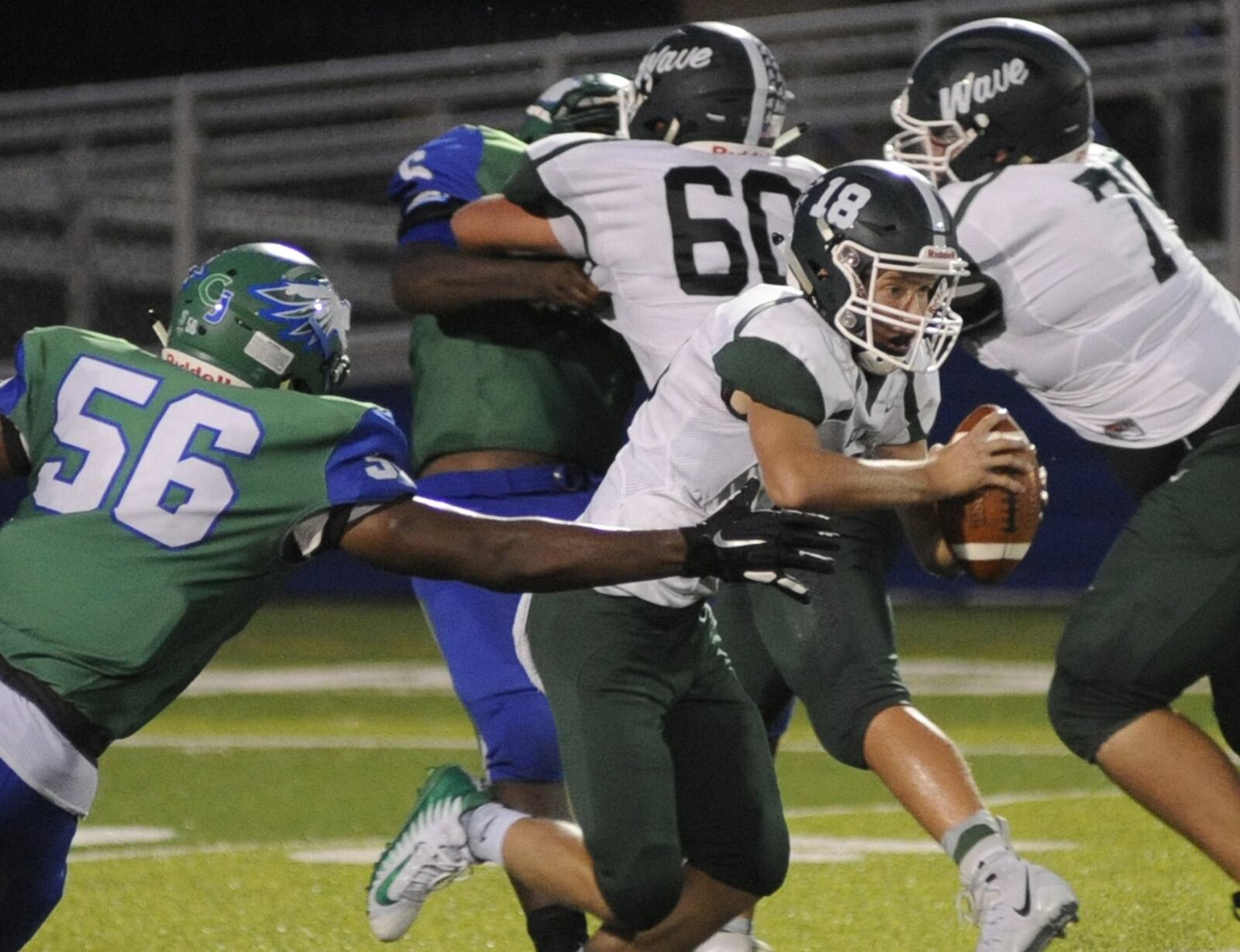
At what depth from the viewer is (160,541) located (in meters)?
3.17

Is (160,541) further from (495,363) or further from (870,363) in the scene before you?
(495,363)

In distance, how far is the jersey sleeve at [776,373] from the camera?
3.40 meters

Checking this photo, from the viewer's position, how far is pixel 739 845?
3619 mm

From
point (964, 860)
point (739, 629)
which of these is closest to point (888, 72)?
point (739, 629)

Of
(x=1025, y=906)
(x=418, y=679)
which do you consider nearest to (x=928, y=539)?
(x=1025, y=906)

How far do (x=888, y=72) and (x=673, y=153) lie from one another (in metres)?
6.81

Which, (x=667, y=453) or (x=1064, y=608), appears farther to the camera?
(x=1064, y=608)

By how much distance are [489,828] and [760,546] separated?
1.17 meters

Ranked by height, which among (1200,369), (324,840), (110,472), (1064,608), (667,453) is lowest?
(1064,608)

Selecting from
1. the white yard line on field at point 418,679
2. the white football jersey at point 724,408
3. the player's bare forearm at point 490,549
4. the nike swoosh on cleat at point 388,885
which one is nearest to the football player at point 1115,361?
the white football jersey at point 724,408

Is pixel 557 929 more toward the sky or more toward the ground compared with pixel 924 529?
more toward the ground

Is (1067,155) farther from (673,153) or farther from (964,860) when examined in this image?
(964,860)

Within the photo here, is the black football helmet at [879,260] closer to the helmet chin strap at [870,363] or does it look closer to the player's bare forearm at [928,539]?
the helmet chin strap at [870,363]

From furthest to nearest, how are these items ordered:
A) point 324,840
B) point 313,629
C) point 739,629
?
1. point 313,629
2. point 324,840
3. point 739,629
